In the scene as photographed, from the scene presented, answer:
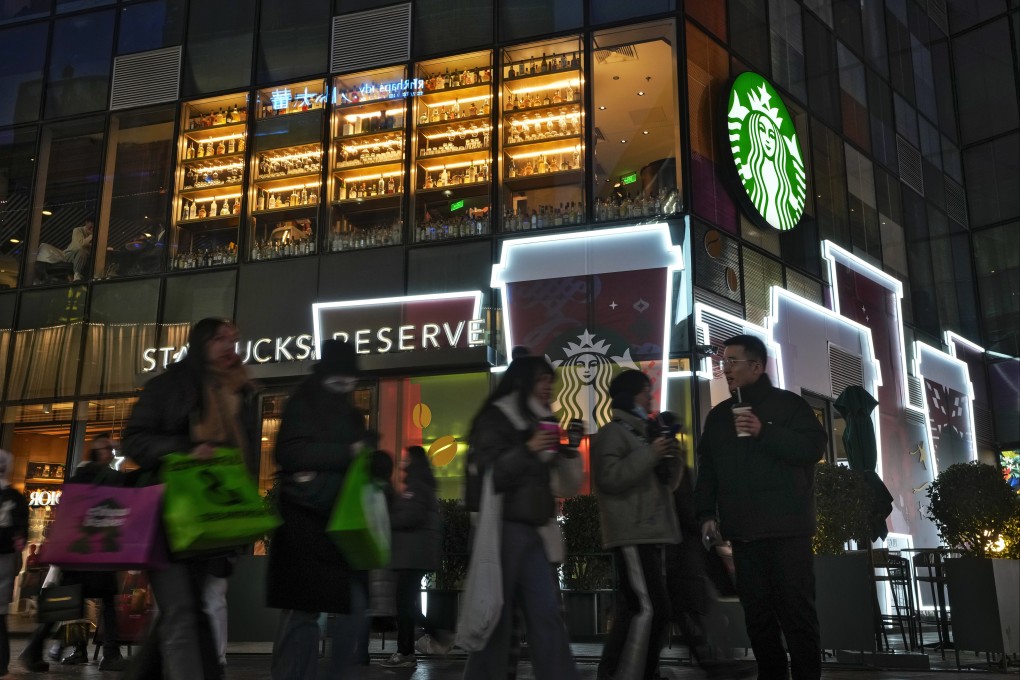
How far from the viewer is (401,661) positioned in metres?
8.38

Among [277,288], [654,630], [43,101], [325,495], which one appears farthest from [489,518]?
[43,101]

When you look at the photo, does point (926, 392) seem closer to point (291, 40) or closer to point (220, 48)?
point (291, 40)

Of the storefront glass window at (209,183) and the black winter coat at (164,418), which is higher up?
the storefront glass window at (209,183)

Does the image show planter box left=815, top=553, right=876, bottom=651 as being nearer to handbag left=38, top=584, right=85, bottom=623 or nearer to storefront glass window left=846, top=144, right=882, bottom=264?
handbag left=38, top=584, right=85, bottom=623

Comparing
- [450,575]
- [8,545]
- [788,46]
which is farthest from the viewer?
[788,46]

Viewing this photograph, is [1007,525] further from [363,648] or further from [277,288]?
[277,288]

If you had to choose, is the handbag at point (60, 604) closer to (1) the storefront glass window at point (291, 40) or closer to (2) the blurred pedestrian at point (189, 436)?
(2) the blurred pedestrian at point (189, 436)

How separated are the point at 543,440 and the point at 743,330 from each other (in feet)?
31.4

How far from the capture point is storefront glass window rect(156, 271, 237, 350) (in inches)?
592

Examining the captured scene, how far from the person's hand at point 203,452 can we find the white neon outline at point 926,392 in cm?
1662

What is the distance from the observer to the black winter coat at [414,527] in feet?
26.5

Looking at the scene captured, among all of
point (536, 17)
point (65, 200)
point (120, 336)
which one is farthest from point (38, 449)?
point (536, 17)

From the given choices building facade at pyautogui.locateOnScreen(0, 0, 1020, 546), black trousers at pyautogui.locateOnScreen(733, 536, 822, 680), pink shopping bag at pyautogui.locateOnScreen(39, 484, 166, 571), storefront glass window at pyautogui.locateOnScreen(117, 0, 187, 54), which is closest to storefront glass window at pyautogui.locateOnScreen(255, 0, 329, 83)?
building facade at pyautogui.locateOnScreen(0, 0, 1020, 546)

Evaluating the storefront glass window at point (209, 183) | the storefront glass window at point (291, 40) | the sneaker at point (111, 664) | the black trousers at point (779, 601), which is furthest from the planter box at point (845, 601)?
the storefront glass window at point (291, 40)
